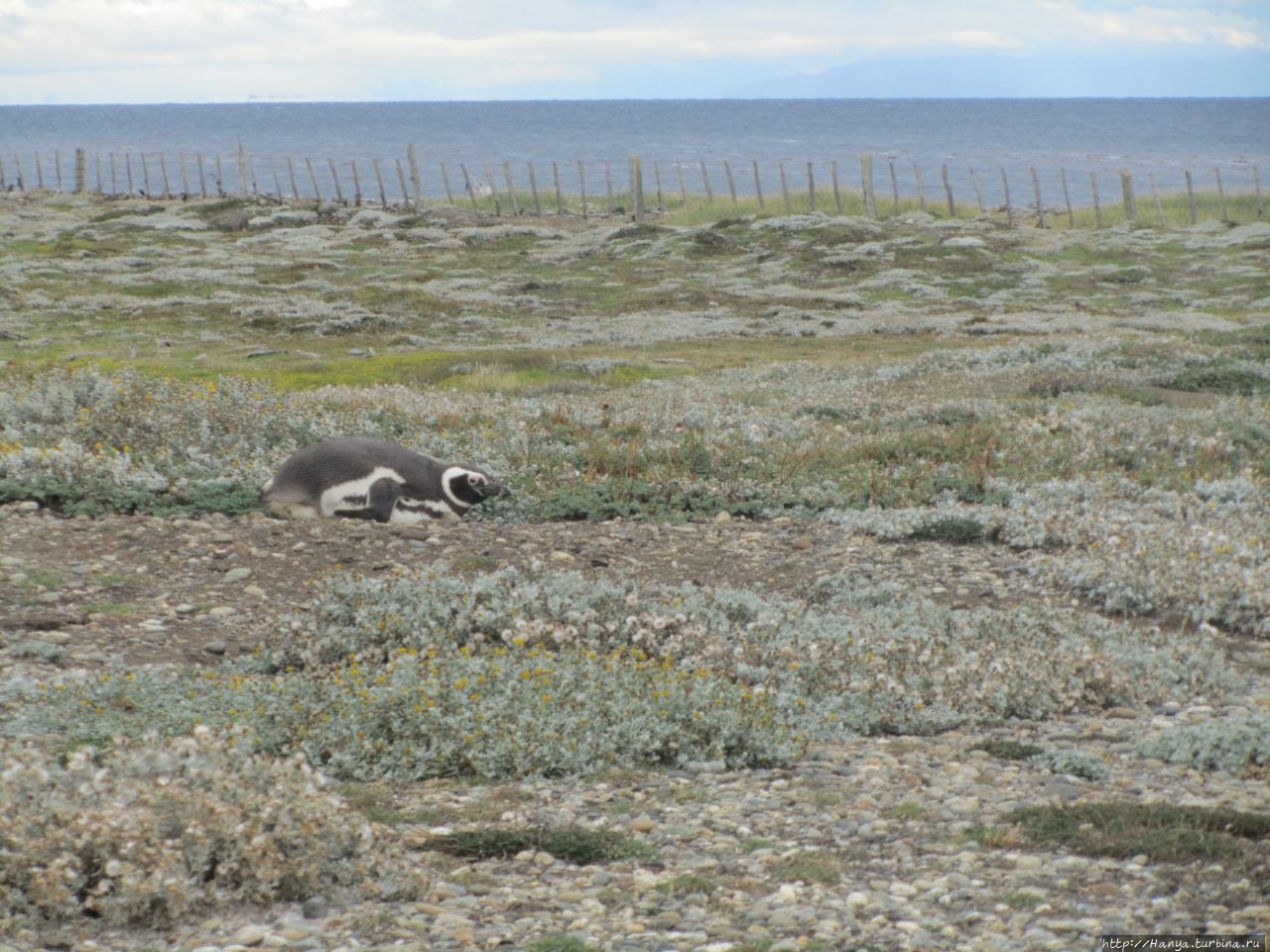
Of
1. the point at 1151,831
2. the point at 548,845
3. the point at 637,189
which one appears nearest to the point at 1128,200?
the point at 637,189

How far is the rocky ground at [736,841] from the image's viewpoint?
5828 millimetres

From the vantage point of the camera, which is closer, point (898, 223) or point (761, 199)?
point (898, 223)

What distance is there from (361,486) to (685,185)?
102847 mm

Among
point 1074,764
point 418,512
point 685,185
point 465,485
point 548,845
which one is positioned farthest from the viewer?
point 685,185

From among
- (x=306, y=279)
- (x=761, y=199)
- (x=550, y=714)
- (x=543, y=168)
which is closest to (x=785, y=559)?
(x=550, y=714)

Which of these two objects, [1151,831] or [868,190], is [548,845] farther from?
[868,190]

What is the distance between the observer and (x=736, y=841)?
7.16 metres

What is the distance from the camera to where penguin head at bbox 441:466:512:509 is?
15758 mm

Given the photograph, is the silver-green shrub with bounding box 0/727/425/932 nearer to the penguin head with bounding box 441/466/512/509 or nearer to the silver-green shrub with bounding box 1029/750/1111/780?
the silver-green shrub with bounding box 1029/750/1111/780

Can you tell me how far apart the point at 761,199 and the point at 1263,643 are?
206ft

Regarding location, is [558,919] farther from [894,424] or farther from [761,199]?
[761,199]

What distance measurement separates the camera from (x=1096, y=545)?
13930 millimetres

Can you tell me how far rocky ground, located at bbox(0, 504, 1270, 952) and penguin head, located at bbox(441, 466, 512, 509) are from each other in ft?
9.46

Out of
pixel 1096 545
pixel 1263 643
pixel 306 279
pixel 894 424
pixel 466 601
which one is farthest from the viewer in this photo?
pixel 306 279
